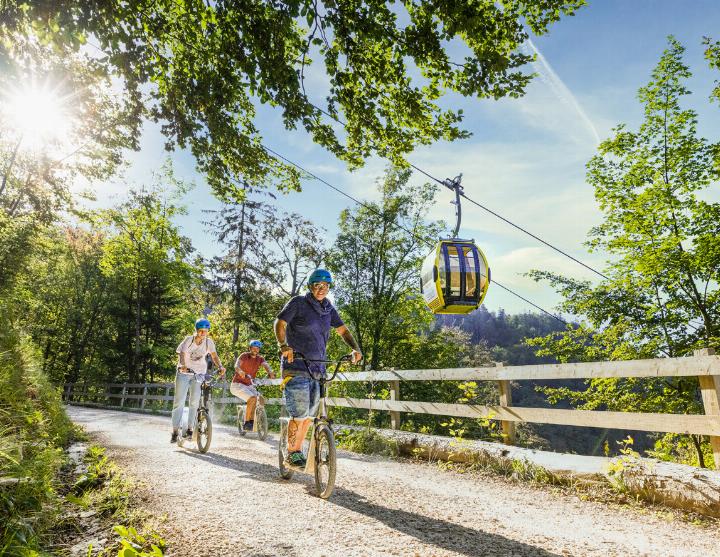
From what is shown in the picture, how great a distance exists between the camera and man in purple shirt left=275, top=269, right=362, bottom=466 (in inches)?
177

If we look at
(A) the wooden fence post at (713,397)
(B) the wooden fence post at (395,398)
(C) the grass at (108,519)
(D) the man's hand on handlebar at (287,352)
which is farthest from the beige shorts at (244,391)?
(A) the wooden fence post at (713,397)

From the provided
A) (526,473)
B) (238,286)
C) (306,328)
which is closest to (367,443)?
(526,473)

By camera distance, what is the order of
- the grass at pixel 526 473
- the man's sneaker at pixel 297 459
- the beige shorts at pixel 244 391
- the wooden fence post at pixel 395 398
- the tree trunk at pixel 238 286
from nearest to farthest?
the grass at pixel 526 473 → the man's sneaker at pixel 297 459 → the wooden fence post at pixel 395 398 → the beige shorts at pixel 244 391 → the tree trunk at pixel 238 286

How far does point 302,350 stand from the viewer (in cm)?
454

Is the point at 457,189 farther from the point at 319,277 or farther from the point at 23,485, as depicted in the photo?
the point at 23,485

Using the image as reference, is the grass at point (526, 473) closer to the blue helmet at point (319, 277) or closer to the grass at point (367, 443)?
the grass at point (367, 443)

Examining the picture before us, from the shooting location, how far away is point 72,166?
18.3 meters

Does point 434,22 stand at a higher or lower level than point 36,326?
higher

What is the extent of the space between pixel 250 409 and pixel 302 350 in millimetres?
5563

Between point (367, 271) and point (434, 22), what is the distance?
974 inches

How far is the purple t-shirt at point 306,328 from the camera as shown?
4543 millimetres

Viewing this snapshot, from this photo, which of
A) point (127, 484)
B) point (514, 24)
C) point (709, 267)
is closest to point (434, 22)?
point (514, 24)

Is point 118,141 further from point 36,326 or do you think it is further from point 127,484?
point 36,326

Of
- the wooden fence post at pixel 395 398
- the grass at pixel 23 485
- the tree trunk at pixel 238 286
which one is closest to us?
the grass at pixel 23 485
